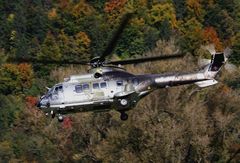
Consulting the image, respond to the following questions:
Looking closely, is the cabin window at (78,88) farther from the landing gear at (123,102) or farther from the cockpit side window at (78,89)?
the landing gear at (123,102)

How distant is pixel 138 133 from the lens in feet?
314

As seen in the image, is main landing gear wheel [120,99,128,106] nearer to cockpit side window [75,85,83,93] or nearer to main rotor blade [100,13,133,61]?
cockpit side window [75,85,83,93]

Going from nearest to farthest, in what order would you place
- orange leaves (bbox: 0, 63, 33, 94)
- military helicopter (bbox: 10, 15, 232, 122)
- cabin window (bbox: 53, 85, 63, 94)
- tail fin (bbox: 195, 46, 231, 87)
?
military helicopter (bbox: 10, 15, 232, 122)
cabin window (bbox: 53, 85, 63, 94)
tail fin (bbox: 195, 46, 231, 87)
orange leaves (bbox: 0, 63, 33, 94)

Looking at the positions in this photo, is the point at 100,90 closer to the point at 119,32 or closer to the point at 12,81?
the point at 119,32

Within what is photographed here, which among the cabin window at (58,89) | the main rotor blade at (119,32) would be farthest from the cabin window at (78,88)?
the main rotor blade at (119,32)

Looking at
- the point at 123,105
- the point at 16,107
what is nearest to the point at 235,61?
the point at 16,107

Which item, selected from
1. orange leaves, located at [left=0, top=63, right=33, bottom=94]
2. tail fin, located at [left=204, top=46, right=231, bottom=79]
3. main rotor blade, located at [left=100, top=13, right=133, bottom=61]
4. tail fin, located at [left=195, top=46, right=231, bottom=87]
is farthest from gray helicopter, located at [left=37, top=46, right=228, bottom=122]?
orange leaves, located at [left=0, top=63, right=33, bottom=94]

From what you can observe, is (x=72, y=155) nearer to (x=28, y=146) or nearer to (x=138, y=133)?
(x=138, y=133)

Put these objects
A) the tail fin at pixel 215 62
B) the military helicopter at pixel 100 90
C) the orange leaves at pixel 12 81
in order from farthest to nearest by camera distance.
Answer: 1. the orange leaves at pixel 12 81
2. the tail fin at pixel 215 62
3. the military helicopter at pixel 100 90

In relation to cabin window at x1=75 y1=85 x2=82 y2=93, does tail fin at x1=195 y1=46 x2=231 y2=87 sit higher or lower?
higher

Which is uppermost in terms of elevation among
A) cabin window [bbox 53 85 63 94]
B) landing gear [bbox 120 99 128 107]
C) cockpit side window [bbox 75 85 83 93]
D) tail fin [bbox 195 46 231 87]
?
tail fin [bbox 195 46 231 87]

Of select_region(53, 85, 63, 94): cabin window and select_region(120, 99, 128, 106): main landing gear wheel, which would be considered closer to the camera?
select_region(120, 99, 128, 106): main landing gear wheel

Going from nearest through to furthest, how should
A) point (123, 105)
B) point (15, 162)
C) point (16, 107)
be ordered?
point (123, 105) < point (15, 162) < point (16, 107)

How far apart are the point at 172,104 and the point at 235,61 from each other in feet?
333
